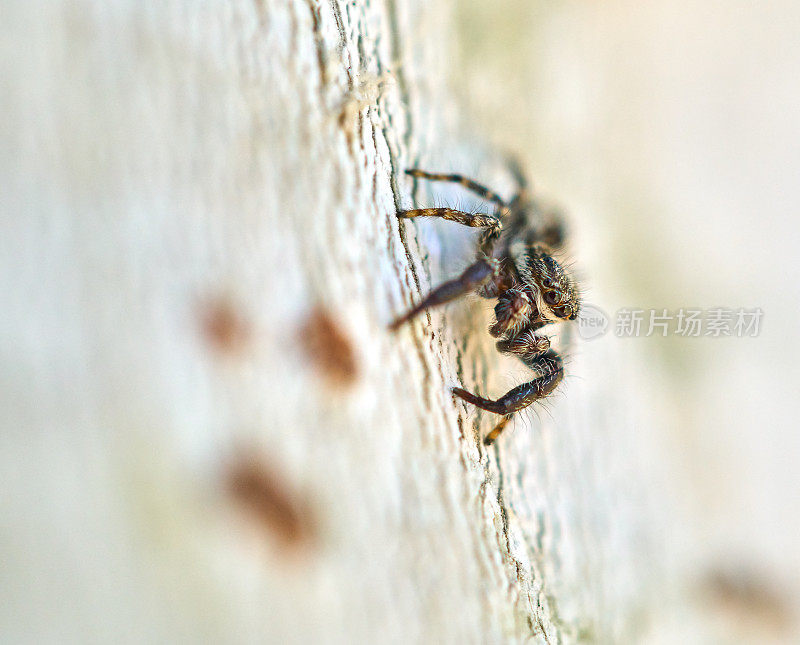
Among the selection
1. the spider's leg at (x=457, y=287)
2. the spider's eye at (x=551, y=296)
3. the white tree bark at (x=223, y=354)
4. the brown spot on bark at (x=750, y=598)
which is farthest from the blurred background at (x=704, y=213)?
the white tree bark at (x=223, y=354)

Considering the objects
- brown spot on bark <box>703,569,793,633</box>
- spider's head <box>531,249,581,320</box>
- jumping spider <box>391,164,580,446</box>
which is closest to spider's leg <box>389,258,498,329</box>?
jumping spider <box>391,164,580,446</box>

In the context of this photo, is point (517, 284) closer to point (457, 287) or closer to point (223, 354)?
point (457, 287)

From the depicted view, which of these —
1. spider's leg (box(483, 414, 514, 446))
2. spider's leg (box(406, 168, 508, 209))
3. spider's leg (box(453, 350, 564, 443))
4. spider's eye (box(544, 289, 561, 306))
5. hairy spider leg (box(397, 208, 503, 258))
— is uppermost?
spider's leg (box(406, 168, 508, 209))

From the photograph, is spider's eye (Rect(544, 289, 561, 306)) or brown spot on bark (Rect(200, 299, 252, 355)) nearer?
brown spot on bark (Rect(200, 299, 252, 355))

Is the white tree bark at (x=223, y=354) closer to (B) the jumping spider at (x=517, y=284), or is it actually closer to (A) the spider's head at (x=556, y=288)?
(B) the jumping spider at (x=517, y=284)

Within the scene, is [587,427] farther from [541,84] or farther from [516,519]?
[541,84]

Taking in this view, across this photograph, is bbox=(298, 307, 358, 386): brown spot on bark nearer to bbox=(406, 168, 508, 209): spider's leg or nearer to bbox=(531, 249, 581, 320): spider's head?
bbox=(406, 168, 508, 209): spider's leg
